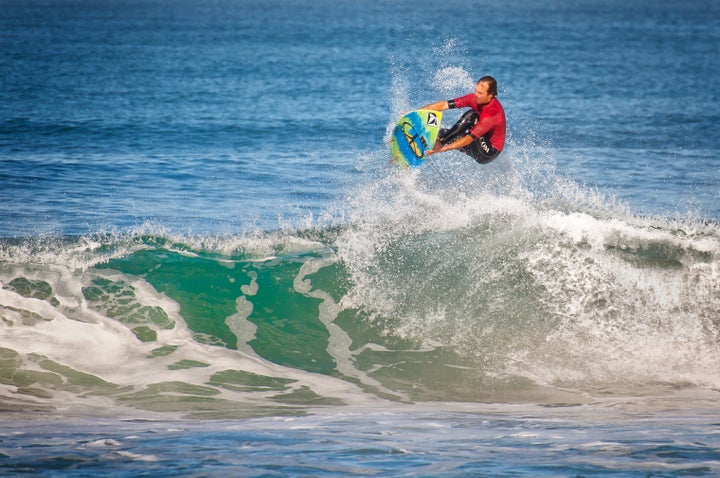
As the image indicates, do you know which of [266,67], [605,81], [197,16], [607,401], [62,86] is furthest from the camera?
[197,16]

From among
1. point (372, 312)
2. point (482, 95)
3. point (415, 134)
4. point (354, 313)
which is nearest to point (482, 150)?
point (482, 95)

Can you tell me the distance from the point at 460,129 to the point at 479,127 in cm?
41

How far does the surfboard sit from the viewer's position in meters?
11.5

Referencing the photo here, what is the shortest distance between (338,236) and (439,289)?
249 centimetres

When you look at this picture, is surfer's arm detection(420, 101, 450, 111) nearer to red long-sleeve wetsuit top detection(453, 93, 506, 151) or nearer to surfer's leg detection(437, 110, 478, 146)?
red long-sleeve wetsuit top detection(453, 93, 506, 151)

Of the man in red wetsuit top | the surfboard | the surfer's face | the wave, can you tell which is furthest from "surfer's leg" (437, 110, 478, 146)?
the wave

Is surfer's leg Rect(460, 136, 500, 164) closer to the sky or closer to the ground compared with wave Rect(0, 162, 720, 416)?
closer to the sky

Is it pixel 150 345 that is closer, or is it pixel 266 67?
pixel 150 345

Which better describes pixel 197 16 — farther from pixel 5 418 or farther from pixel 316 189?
pixel 5 418

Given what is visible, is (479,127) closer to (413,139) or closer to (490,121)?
(490,121)

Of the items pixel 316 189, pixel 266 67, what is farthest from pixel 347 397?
pixel 266 67

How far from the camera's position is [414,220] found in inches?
487

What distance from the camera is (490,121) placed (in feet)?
36.3

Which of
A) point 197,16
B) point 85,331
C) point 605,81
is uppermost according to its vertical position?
point 197,16
